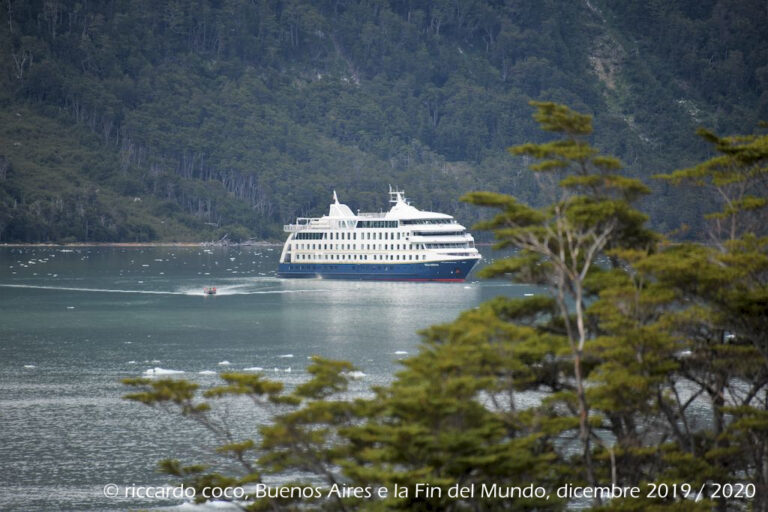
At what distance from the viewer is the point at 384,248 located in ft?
338

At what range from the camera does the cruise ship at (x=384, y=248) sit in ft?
326

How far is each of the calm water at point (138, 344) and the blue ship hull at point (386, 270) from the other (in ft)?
5.34

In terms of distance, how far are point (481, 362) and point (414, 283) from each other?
249ft

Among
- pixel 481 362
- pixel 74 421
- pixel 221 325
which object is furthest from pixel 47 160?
pixel 481 362

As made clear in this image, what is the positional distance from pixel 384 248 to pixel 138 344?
4552cm

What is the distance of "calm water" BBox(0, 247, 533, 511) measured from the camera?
3425cm

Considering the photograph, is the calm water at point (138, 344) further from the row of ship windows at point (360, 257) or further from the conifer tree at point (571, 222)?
the conifer tree at point (571, 222)

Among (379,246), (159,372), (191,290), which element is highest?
(379,246)

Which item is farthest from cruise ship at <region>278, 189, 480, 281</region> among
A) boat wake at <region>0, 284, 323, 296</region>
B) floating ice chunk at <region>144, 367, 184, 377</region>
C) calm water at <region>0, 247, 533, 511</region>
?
floating ice chunk at <region>144, 367, 184, 377</region>

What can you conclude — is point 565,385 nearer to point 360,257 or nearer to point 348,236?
point 360,257

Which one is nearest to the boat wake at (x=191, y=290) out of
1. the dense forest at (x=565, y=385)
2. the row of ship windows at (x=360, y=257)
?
the row of ship windows at (x=360, y=257)

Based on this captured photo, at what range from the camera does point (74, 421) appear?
3916cm

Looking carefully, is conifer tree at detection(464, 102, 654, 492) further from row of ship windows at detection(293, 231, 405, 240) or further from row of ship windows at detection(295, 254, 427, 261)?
row of ship windows at detection(293, 231, 405, 240)

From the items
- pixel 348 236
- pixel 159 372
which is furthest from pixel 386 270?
pixel 159 372
